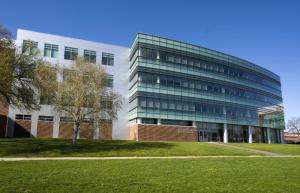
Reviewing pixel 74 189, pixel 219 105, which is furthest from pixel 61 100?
pixel 219 105

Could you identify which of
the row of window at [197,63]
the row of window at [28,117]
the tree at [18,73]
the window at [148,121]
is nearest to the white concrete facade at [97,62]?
the row of window at [28,117]

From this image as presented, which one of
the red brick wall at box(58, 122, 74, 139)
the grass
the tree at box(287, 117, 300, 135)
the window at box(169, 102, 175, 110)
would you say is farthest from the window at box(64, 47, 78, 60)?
the tree at box(287, 117, 300, 135)

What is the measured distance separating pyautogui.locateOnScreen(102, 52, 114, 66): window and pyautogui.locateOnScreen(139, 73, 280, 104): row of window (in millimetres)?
8059

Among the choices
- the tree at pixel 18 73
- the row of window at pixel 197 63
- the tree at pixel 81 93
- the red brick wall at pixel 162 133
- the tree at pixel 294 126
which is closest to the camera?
the tree at pixel 18 73

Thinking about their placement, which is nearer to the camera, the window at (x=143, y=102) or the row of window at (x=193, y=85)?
the window at (x=143, y=102)

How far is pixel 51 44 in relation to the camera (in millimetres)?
50531

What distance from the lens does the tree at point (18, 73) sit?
78.1ft

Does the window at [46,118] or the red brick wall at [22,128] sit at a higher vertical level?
the window at [46,118]

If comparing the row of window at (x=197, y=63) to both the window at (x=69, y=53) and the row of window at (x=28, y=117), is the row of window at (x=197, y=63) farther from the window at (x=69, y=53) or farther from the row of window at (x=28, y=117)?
the row of window at (x=28, y=117)

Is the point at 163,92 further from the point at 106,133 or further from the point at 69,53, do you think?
the point at 69,53

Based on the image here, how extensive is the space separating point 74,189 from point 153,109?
41.4 m

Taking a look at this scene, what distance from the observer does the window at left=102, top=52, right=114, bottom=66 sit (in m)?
54.5

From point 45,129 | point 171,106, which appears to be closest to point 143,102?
point 171,106

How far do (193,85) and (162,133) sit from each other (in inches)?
478
